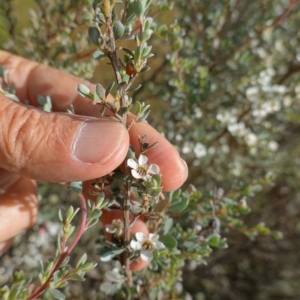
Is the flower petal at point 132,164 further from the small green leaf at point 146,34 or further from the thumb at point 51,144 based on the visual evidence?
the small green leaf at point 146,34

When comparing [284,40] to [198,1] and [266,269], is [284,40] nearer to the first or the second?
[198,1]

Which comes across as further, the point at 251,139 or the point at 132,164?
the point at 251,139

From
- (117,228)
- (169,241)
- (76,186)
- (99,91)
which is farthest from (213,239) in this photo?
(99,91)

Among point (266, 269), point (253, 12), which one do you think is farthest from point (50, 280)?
point (266, 269)

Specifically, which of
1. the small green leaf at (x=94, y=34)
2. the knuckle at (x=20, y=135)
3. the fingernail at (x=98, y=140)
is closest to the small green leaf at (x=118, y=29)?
the small green leaf at (x=94, y=34)

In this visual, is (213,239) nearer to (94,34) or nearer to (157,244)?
(157,244)

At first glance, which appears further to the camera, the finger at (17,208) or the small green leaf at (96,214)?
the finger at (17,208)

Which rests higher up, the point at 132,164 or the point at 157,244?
the point at 132,164
